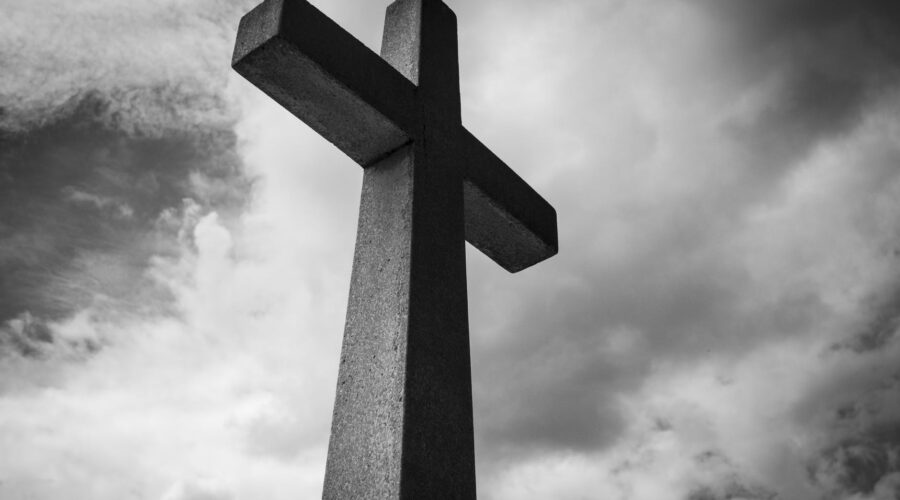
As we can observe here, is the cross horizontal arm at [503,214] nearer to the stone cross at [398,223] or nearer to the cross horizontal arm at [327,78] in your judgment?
the stone cross at [398,223]

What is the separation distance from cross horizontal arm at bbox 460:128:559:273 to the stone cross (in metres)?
0.01

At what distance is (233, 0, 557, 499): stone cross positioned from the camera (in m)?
2.42

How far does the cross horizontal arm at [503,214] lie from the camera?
3.66 m

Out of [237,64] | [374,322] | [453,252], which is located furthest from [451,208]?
[237,64]

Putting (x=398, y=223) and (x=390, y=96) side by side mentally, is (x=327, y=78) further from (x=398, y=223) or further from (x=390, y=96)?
(x=398, y=223)

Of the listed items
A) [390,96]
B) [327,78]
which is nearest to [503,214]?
[390,96]

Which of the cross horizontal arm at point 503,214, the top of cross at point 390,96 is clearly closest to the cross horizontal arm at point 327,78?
the top of cross at point 390,96

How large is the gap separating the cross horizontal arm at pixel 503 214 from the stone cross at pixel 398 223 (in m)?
0.01

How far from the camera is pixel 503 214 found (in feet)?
12.5

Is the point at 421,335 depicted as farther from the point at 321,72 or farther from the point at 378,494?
the point at 321,72

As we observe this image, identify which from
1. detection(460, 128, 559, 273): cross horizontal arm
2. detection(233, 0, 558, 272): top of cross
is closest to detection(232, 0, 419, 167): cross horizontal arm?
detection(233, 0, 558, 272): top of cross

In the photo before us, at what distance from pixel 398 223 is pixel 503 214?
1.02 meters

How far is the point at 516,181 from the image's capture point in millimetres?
3988

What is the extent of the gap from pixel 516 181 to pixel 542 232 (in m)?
0.34
